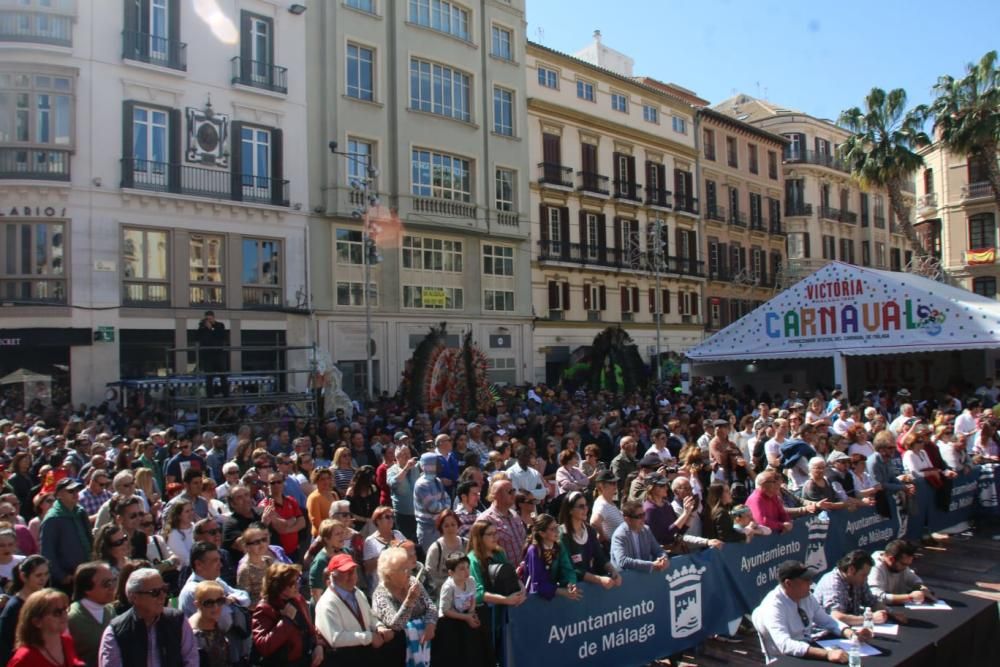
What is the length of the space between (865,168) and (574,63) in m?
14.6

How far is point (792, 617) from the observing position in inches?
255

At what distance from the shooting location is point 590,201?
123ft

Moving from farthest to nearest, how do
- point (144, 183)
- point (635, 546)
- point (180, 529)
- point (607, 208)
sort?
1. point (607, 208)
2. point (144, 183)
3. point (635, 546)
4. point (180, 529)

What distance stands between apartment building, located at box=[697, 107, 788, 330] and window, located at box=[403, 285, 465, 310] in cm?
1835

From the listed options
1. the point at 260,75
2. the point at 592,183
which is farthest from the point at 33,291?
the point at 592,183

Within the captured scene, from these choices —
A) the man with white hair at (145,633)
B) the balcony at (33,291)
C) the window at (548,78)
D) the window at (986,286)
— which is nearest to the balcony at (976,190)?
the window at (986,286)

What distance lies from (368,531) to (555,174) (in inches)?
1154

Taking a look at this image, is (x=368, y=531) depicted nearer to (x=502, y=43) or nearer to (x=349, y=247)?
(x=349, y=247)

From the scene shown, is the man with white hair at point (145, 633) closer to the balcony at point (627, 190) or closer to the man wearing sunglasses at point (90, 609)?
the man wearing sunglasses at point (90, 609)

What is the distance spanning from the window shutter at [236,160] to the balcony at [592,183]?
53.9ft

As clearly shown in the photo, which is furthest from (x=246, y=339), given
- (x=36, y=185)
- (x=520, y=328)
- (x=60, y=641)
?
(x=60, y=641)

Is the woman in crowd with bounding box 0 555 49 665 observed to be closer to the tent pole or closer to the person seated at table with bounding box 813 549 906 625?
the person seated at table with bounding box 813 549 906 625

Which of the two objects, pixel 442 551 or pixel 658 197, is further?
pixel 658 197

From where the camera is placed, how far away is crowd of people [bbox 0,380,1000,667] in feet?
17.3
